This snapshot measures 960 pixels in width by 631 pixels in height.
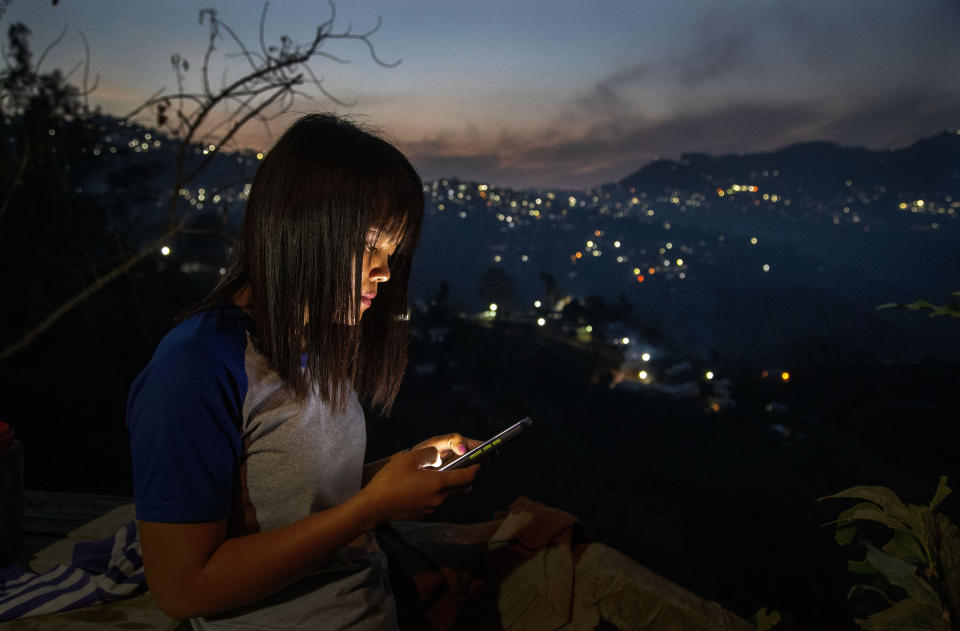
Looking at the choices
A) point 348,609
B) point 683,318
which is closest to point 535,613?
point 348,609

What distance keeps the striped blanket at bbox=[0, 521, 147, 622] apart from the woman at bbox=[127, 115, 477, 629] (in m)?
1.03

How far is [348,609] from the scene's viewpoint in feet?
3.76

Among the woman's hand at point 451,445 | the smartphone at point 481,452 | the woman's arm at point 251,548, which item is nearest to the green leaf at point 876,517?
the smartphone at point 481,452

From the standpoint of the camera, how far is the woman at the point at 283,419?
2.72ft

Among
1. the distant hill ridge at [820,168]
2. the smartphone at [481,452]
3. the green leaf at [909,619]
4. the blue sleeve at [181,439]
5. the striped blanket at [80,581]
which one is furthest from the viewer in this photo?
the distant hill ridge at [820,168]

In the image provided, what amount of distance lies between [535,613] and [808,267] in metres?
76.9

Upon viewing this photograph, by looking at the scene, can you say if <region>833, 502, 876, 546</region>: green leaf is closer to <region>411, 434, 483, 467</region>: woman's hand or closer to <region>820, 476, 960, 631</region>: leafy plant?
<region>820, 476, 960, 631</region>: leafy plant

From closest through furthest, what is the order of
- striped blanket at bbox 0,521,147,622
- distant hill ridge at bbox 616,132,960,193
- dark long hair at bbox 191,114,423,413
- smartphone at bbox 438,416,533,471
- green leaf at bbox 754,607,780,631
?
dark long hair at bbox 191,114,423,413 → smartphone at bbox 438,416,533,471 → green leaf at bbox 754,607,780,631 → striped blanket at bbox 0,521,147,622 → distant hill ridge at bbox 616,132,960,193

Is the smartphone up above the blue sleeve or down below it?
below

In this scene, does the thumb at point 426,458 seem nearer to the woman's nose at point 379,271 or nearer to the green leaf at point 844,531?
the woman's nose at point 379,271

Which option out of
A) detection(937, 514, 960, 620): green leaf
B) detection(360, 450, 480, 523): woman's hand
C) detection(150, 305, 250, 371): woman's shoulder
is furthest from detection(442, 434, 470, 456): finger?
detection(937, 514, 960, 620): green leaf

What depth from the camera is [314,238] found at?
0.99 m

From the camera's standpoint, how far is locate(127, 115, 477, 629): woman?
32.6 inches

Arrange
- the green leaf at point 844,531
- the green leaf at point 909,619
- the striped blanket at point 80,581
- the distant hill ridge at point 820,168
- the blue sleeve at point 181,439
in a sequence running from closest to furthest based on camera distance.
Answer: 1. the blue sleeve at point 181,439
2. the green leaf at point 909,619
3. the green leaf at point 844,531
4. the striped blanket at point 80,581
5. the distant hill ridge at point 820,168
